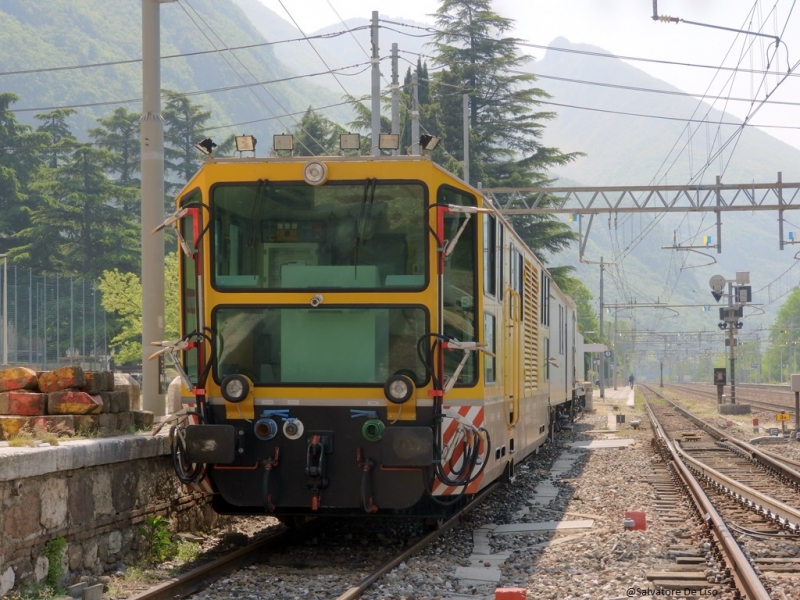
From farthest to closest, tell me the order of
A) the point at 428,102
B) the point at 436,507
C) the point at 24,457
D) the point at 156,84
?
the point at 428,102 → the point at 156,84 → the point at 436,507 → the point at 24,457

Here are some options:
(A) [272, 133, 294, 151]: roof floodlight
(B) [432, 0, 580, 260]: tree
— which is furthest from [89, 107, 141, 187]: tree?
(A) [272, 133, 294, 151]: roof floodlight

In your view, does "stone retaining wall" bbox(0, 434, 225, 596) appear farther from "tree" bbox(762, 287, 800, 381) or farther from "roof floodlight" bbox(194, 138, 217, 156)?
"tree" bbox(762, 287, 800, 381)

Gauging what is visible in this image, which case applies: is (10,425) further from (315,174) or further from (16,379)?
(315,174)

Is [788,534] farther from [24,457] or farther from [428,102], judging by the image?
[428,102]

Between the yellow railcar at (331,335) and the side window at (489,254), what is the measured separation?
208mm

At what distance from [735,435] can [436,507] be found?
736 inches

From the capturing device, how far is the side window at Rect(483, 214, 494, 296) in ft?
30.0

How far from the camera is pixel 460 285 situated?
Result: 28.7 feet

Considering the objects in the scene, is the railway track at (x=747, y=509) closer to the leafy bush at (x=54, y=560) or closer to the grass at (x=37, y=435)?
the leafy bush at (x=54, y=560)

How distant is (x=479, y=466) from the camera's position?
8.84 m

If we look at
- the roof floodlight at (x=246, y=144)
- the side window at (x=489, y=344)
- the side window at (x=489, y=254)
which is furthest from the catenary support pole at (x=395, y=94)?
the roof floodlight at (x=246, y=144)

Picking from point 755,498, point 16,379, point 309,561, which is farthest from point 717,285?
point 16,379

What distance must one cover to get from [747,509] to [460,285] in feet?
16.8

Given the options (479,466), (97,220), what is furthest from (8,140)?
(479,466)
